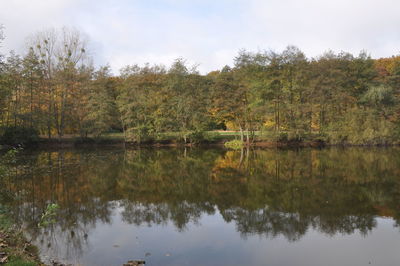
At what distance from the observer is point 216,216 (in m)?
10.8

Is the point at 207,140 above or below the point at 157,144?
above

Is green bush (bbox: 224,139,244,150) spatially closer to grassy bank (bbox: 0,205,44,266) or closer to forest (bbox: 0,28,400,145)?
forest (bbox: 0,28,400,145)

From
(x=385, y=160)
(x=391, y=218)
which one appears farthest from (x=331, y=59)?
(x=391, y=218)

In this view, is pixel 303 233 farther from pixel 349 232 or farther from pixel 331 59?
pixel 331 59

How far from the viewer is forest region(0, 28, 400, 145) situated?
36.1m

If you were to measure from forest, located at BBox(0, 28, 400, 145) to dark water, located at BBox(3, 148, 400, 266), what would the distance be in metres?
18.8

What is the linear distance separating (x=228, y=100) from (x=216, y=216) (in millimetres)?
27602

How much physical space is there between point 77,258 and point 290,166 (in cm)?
1659

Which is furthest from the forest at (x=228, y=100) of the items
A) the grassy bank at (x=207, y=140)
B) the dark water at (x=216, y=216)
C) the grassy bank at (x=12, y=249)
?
the grassy bank at (x=12, y=249)

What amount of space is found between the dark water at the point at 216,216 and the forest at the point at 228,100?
1885 centimetres

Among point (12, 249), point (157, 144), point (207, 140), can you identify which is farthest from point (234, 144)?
point (12, 249)

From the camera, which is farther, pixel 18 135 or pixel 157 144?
pixel 157 144

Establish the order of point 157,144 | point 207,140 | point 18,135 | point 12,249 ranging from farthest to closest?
1. point 157,144
2. point 207,140
3. point 18,135
4. point 12,249

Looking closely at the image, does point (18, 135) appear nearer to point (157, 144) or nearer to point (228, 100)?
point (157, 144)
